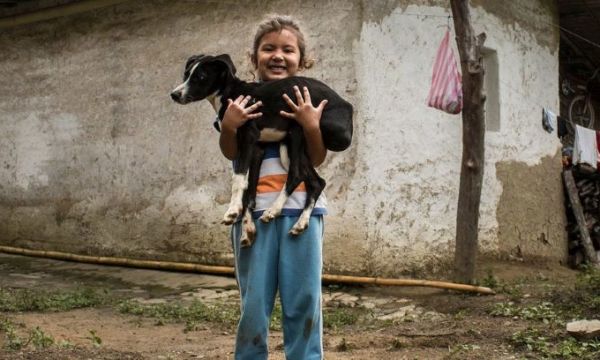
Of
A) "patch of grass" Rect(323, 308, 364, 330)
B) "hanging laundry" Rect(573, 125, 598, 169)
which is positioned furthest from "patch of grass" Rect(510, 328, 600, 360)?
"hanging laundry" Rect(573, 125, 598, 169)

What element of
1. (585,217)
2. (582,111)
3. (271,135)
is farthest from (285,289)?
(582,111)

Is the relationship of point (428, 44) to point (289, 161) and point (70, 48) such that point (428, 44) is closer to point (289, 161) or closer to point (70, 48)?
point (70, 48)

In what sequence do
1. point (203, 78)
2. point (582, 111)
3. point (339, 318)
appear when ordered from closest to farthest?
A: point (203, 78) → point (339, 318) → point (582, 111)

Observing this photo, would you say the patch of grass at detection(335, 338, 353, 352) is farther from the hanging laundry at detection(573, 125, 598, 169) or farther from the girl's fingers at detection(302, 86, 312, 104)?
the hanging laundry at detection(573, 125, 598, 169)

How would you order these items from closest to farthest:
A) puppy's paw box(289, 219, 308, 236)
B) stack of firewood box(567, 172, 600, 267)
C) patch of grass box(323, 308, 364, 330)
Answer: puppy's paw box(289, 219, 308, 236), patch of grass box(323, 308, 364, 330), stack of firewood box(567, 172, 600, 267)

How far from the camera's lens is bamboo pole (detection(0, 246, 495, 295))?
5.81m

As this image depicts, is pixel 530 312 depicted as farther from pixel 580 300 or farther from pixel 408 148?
pixel 408 148

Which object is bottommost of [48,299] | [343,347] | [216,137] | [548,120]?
[48,299]

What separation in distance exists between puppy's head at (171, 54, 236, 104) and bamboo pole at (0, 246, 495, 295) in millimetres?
3636

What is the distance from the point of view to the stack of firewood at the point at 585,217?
855 centimetres

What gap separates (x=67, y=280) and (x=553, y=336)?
15.4ft

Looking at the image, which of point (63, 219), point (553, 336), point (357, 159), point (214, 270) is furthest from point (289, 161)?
point (63, 219)

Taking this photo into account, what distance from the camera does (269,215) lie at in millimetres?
2438

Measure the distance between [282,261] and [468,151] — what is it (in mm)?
3813
